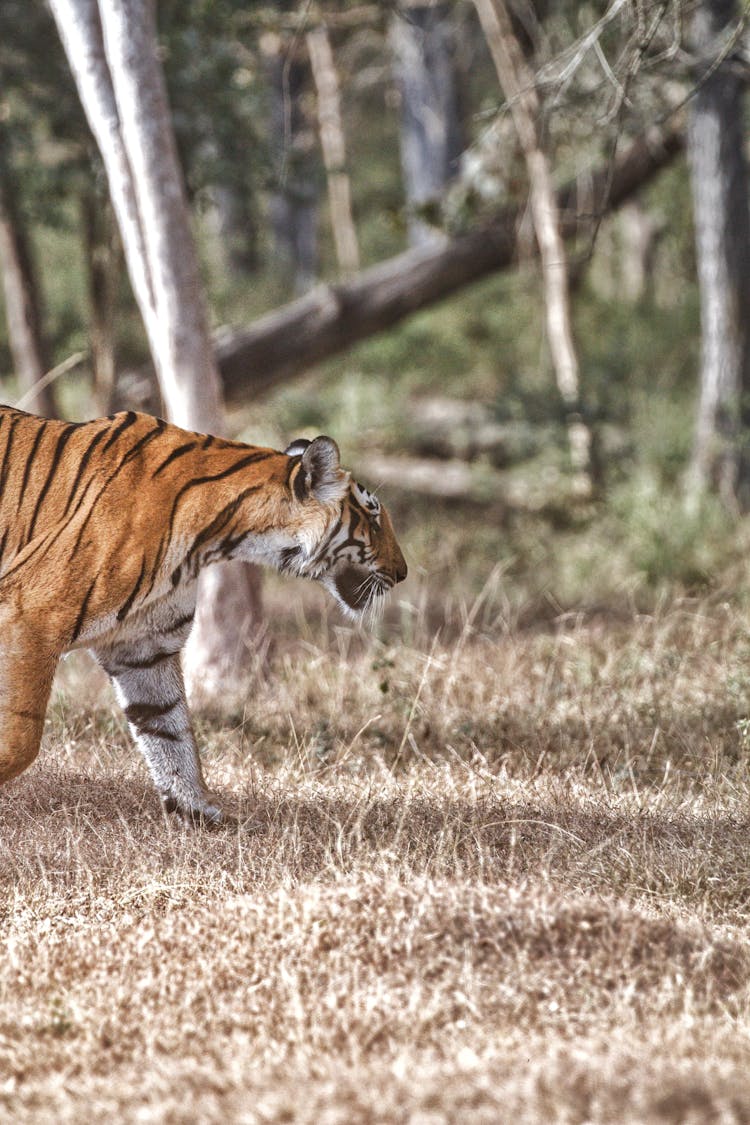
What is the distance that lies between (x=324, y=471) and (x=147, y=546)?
64cm

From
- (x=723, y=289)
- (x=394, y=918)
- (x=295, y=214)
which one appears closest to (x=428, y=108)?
(x=295, y=214)

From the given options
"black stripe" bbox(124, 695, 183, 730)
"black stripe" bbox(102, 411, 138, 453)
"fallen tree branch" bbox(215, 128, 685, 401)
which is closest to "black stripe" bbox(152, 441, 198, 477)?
"black stripe" bbox(102, 411, 138, 453)

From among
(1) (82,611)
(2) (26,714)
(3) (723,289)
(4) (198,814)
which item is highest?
(3) (723,289)

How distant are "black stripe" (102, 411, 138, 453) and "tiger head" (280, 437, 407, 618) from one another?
0.56 m

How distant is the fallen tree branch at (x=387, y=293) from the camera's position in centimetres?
1002

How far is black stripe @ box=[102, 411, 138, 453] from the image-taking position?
433cm

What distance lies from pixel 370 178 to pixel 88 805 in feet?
77.0

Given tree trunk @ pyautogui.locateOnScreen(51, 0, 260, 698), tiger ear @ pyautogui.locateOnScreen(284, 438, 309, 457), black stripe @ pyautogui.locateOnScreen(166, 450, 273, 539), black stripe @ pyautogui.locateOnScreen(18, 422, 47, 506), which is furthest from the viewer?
tree trunk @ pyautogui.locateOnScreen(51, 0, 260, 698)

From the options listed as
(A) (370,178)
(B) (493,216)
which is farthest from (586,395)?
(A) (370,178)

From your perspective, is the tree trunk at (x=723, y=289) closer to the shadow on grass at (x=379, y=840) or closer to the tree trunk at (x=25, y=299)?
the shadow on grass at (x=379, y=840)

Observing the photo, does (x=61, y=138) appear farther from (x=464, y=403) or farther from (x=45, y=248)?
(x=45, y=248)

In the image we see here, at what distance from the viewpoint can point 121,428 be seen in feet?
14.4

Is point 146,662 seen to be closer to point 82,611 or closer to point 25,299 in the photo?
point 82,611

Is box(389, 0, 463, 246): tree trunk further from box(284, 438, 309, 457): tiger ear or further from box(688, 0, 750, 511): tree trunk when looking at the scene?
box(284, 438, 309, 457): tiger ear
